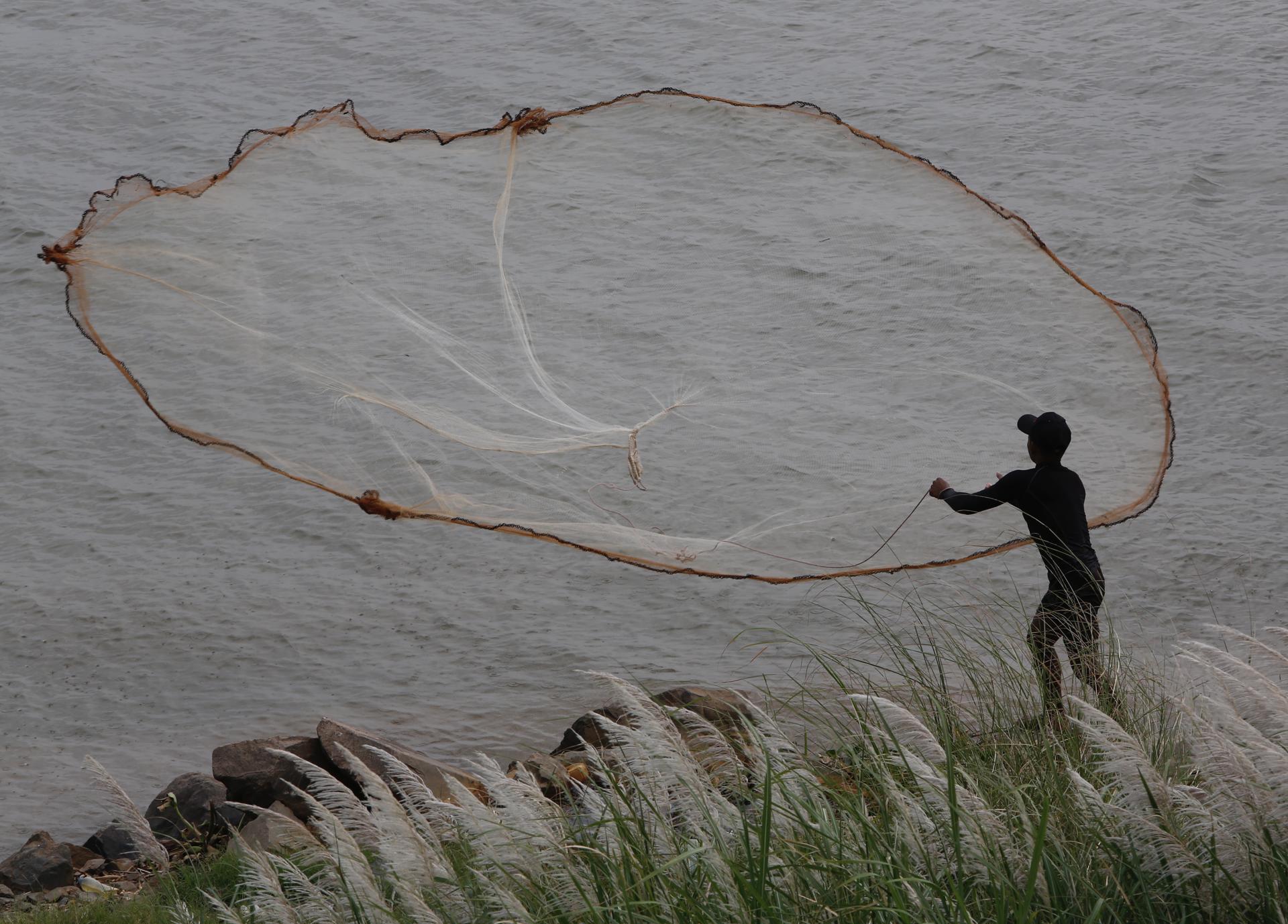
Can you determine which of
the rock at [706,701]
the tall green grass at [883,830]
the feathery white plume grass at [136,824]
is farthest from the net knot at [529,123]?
the feathery white plume grass at [136,824]

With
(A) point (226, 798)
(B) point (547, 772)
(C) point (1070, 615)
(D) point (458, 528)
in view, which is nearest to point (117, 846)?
(A) point (226, 798)

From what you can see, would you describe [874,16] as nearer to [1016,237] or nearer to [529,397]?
[1016,237]

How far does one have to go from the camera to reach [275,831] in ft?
15.3

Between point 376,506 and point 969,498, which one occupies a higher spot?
point 969,498

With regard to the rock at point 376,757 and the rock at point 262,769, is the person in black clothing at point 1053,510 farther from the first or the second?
the rock at point 262,769

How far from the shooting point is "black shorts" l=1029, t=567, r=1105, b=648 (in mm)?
4396

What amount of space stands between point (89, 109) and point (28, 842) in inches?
350

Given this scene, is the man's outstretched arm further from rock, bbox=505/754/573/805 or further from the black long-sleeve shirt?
rock, bbox=505/754/573/805

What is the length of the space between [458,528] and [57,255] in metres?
2.63

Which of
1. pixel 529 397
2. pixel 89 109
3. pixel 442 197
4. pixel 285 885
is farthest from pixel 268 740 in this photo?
pixel 89 109

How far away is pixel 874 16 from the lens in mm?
13625

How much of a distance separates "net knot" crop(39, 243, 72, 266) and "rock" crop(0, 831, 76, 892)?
2.39 m

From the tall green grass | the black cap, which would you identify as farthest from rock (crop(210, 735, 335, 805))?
the black cap

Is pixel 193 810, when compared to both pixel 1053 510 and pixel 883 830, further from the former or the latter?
pixel 1053 510
